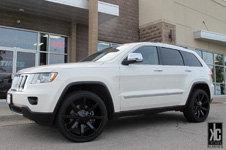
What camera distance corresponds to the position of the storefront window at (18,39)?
29.8ft

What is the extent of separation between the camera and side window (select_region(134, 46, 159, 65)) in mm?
4426

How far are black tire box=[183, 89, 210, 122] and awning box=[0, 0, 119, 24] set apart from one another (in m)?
5.70

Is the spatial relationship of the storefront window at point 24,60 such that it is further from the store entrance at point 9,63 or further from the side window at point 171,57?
the side window at point 171,57

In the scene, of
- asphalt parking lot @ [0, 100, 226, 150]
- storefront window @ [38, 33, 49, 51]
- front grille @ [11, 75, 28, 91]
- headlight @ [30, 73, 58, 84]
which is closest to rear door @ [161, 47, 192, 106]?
asphalt parking lot @ [0, 100, 226, 150]

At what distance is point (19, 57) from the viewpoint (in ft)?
30.9

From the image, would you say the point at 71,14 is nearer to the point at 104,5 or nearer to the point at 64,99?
the point at 104,5

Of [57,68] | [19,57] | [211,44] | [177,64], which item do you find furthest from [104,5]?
[211,44]

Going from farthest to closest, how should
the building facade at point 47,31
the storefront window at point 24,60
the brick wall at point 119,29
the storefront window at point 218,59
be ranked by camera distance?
the storefront window at point 218,59 → the brick wall at point 119,29 → the storefront window at point 24,60 → the building facade at point 47,31

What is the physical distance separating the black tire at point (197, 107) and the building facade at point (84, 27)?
464 cm

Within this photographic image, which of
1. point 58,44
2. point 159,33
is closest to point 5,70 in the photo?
point 58,44

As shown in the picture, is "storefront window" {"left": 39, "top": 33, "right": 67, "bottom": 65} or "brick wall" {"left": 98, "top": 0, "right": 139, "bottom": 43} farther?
"brick wall" {"left": 98, "top": 0, "right": 139, "bottom": 43}

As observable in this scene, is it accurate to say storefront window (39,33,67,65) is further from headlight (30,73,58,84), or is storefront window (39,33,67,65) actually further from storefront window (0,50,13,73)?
headlight (30,73,58,84)
